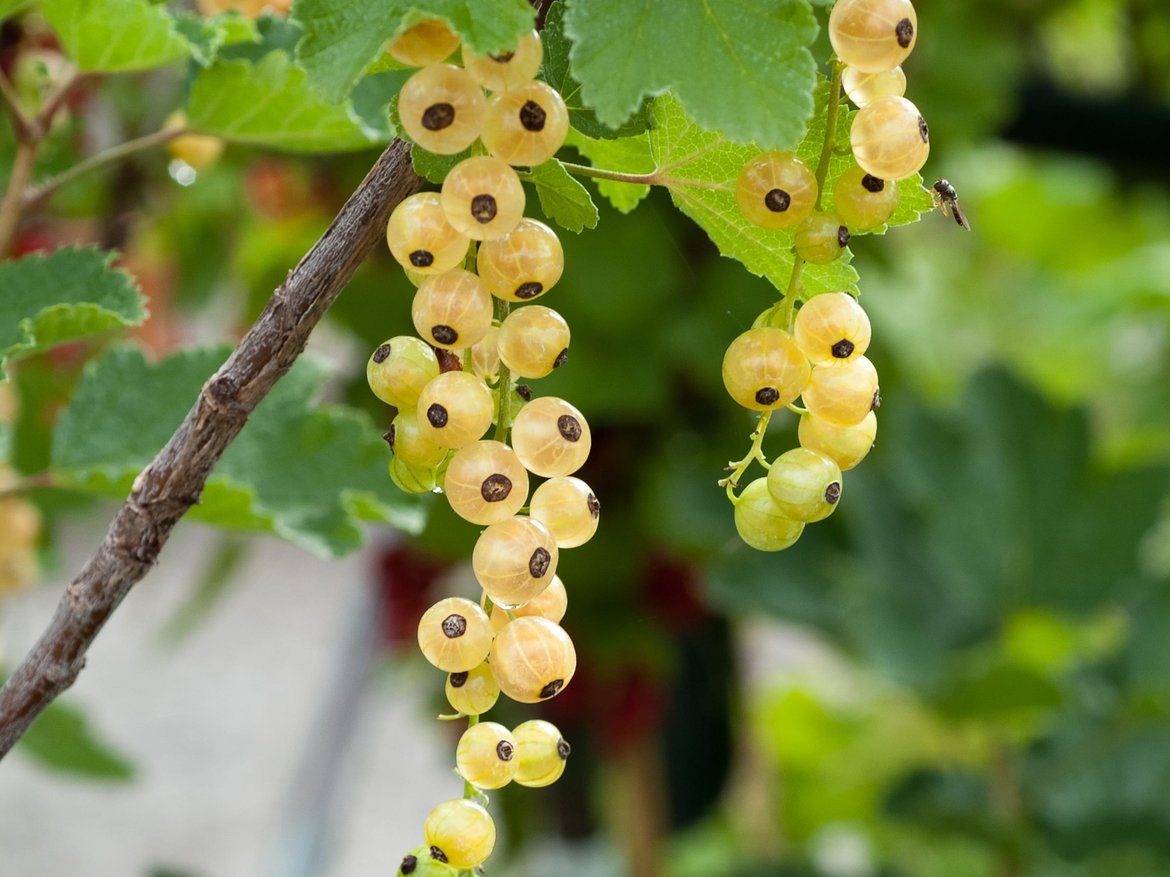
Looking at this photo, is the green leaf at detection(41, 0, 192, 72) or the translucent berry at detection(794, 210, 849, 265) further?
the green leaf at detection(41, 0, 192, 72)

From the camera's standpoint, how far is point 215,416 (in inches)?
8.9

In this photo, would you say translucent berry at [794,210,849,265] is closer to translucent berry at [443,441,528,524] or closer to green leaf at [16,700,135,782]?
translucent berry at [443,441,528,524]

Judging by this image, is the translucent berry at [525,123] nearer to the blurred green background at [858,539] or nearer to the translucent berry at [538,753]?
the translucent berry at [538,753]

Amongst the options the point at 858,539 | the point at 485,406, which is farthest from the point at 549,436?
the point at 858,539

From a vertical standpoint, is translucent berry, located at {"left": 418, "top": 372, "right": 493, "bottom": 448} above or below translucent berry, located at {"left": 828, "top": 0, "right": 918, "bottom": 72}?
below

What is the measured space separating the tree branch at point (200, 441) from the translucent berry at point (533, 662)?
61mm

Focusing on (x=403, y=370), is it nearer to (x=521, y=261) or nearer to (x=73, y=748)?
(x=521, y=261)

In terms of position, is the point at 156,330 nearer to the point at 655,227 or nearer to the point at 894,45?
the point at 655,227

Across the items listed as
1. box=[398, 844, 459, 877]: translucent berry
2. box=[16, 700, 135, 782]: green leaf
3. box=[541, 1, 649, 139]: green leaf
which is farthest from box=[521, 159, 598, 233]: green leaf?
box=[16, 700, 135, 782]: green leaf

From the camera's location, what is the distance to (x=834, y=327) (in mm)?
224

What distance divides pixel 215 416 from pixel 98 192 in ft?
1.72

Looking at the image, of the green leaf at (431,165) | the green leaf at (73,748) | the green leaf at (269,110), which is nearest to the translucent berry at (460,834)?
the green leaf at (431,165)

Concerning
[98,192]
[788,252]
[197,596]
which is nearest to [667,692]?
[197,596]

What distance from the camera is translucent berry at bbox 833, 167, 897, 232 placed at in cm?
23
